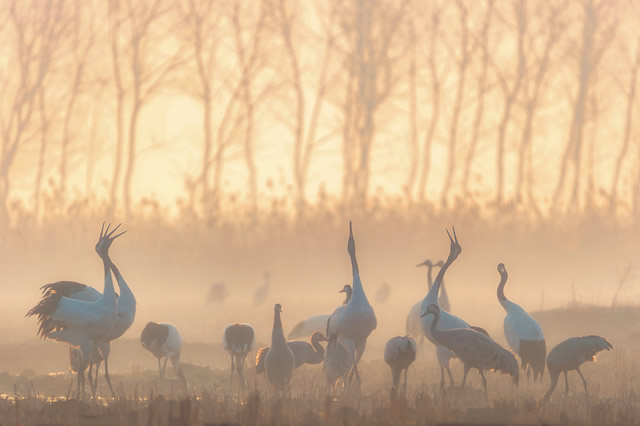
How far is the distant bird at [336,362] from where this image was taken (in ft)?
45.6

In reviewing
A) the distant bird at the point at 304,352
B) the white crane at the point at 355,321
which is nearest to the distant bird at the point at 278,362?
the white crane at the point at 355,321

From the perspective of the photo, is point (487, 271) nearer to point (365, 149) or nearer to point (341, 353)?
point (365, 149)

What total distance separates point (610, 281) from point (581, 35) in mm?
8679

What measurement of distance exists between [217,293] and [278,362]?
A: 534 inches

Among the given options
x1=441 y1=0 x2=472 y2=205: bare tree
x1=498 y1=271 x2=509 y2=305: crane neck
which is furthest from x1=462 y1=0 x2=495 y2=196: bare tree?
x1=498 y1=271 x2=509 y2=305: crane neck

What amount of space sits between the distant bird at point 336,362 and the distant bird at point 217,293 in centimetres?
1307

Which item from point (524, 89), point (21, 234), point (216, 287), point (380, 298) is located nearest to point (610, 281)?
point (524, 89)

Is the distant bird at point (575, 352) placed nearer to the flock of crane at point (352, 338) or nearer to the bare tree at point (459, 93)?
the flock of crane at point (352, 338)

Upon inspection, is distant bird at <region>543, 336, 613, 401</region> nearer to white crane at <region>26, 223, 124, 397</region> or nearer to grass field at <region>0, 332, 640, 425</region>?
grass field at <region>0, 332, 640, 425</region>

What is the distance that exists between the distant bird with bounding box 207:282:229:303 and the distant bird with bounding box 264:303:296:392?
13298 millimetres

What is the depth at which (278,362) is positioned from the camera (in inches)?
532

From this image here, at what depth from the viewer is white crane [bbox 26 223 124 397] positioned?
13.2 meters

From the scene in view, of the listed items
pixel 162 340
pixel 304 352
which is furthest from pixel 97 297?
pixel 304 352

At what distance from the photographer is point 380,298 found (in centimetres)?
2673
